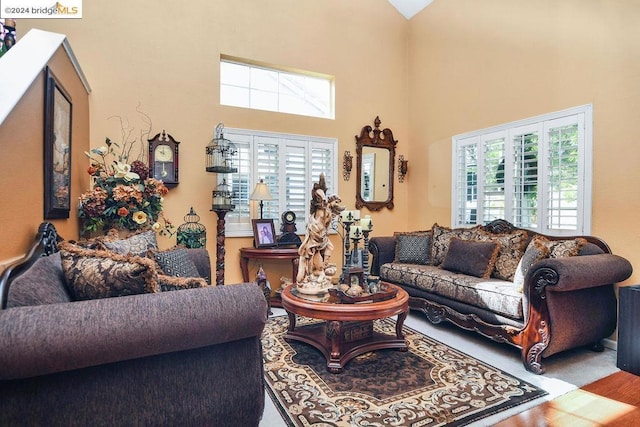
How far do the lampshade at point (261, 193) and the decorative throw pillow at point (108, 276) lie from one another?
2.55m

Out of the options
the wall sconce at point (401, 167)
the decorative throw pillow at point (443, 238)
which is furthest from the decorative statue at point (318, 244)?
the wall sconce at point (401, 167)

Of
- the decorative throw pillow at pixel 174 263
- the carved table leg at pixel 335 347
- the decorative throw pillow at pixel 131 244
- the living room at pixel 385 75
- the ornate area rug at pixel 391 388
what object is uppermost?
the living room at pixel 385 75

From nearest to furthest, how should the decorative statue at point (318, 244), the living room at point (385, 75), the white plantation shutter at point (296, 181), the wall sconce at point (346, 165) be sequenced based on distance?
the decorative statue at point (318, 244) < the living room at point (385, 75) < the white plantation shutter at point (296, 181) < the wall sconce at point (346, 165)

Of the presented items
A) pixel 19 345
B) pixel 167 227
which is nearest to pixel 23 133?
pixel 19 345

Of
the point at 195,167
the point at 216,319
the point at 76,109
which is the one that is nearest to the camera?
the point at 216,319

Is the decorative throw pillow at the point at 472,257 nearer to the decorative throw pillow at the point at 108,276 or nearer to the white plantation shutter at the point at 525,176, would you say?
the white plantation shutter at the point at 525,176

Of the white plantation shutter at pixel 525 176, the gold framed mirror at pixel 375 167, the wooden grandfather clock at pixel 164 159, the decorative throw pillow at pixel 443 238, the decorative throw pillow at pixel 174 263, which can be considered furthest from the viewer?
the gold framed mirror at pixel 375 167

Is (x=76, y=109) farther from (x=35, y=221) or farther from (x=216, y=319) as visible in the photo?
(x=216, y=319)

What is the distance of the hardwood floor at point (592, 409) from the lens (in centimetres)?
183

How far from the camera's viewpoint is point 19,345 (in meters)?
0.97

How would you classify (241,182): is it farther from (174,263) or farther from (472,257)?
(472,257)

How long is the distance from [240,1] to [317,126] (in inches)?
69.5

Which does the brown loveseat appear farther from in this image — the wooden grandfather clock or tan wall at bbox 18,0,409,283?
tan wall at bbox 18,0,409,283

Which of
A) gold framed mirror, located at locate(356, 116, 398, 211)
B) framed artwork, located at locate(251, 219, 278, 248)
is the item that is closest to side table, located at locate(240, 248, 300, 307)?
framed artwork, located at locate(251, 219, 278, 248)
